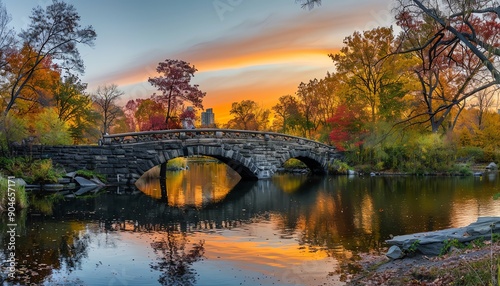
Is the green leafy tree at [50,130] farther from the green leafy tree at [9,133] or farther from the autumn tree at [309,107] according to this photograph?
the autumn tree at [309,107]

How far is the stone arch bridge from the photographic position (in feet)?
83.8

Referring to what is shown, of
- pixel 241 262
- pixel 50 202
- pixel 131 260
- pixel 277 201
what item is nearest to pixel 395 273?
pixel 241 262

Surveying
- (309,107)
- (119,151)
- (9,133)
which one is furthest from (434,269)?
(309,107)

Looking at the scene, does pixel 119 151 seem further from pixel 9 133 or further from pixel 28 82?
pixel 28 82

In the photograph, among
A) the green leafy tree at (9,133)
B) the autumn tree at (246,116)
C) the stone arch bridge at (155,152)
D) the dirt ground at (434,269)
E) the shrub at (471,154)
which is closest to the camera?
the dirt ground at (434,269)

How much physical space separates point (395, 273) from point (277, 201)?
500 inches

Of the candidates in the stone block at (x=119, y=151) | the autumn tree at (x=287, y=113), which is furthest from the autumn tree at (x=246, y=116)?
the stone block at (x=119, y=151)

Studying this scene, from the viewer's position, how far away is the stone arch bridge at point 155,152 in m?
25.5

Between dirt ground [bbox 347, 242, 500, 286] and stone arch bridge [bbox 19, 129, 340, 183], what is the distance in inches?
743

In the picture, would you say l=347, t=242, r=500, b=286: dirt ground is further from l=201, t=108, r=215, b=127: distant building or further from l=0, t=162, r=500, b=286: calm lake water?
l=201, t=108, r=215, b=127: distant building

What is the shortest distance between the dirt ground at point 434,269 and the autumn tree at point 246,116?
2216 inches

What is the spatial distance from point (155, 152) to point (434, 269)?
2135 centimetres

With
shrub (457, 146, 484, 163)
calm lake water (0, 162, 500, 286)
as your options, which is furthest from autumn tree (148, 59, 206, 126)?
shrub (457, 146, 484, 163)

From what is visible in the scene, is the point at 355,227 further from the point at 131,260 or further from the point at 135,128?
the point at 135,128
